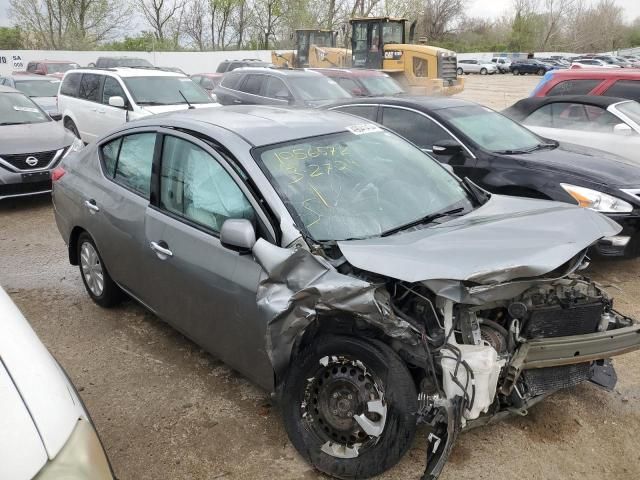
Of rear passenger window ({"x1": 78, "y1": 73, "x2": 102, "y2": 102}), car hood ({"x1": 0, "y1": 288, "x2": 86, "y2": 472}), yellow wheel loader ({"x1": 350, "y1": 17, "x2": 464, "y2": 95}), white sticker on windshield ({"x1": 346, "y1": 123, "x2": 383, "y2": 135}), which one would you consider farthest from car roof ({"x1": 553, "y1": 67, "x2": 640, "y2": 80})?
yellow wheel loader ({"x1": 350, "y1": 17, "x2": 464, "y2": 95})

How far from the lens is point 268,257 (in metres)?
2.74

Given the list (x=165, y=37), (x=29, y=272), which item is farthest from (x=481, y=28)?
(x=29, y=272)

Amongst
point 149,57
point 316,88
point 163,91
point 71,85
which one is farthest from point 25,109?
point 149,57

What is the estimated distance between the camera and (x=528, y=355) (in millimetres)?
2590

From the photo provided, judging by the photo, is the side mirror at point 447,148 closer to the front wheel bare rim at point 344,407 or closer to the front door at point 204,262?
the front door at point 204,262

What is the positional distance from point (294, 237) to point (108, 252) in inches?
74.8

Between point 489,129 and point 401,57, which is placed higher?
point 401,57

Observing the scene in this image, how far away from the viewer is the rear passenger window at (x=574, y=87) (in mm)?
8234

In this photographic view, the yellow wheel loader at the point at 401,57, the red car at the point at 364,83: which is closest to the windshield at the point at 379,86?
the red car at the point at 364,83

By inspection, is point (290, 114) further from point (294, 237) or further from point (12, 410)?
point (12, 410)

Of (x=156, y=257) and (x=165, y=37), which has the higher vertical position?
(x=165, y=37)

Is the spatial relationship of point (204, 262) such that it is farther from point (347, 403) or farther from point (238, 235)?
point (347, 403)

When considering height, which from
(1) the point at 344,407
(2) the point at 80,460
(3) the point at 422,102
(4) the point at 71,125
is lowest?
(1) the point at 344,407

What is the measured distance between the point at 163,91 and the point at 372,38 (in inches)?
427
